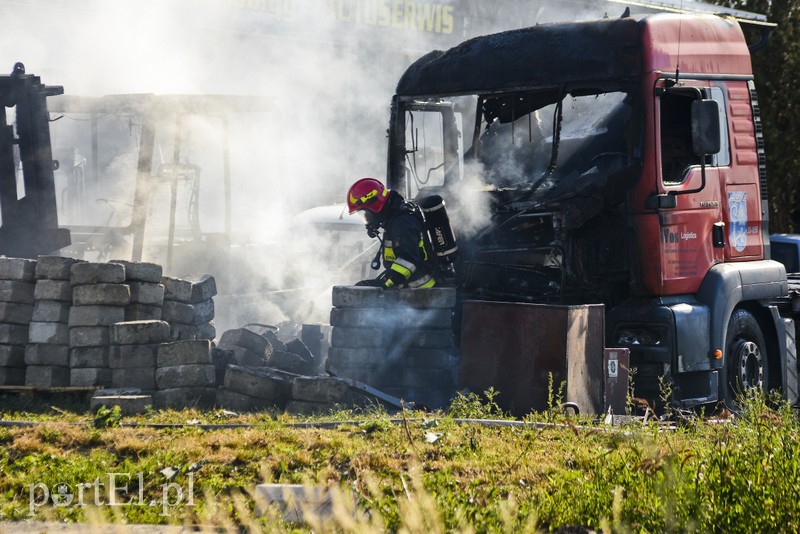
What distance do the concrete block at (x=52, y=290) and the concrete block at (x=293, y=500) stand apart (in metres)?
4.65

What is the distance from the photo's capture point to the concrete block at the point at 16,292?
9227mm

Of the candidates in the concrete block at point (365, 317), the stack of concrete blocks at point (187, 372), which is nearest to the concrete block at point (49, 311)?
the stack of concrete blocks at point (187, 372)

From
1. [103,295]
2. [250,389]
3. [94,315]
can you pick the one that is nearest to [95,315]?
[94,315]

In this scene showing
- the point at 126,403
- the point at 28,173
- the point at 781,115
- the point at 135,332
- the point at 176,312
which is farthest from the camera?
the point at 781,115

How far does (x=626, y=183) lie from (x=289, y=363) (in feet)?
12.6

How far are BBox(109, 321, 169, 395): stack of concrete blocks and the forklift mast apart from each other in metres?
2.56

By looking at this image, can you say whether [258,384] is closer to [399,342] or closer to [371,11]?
[399,342]

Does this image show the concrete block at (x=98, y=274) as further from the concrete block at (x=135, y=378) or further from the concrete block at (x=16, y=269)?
the concrete block at (x=135, y=378)

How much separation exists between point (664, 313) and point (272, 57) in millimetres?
19927

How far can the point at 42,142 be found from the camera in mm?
10789

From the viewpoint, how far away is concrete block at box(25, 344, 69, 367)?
9.08m

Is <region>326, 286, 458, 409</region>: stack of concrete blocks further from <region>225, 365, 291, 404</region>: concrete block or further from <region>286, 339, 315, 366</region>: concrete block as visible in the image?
<region>286, 339, 315, 366</region>: concrete block

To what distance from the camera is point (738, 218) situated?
8.52 metres

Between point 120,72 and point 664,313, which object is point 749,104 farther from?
point 120,72
